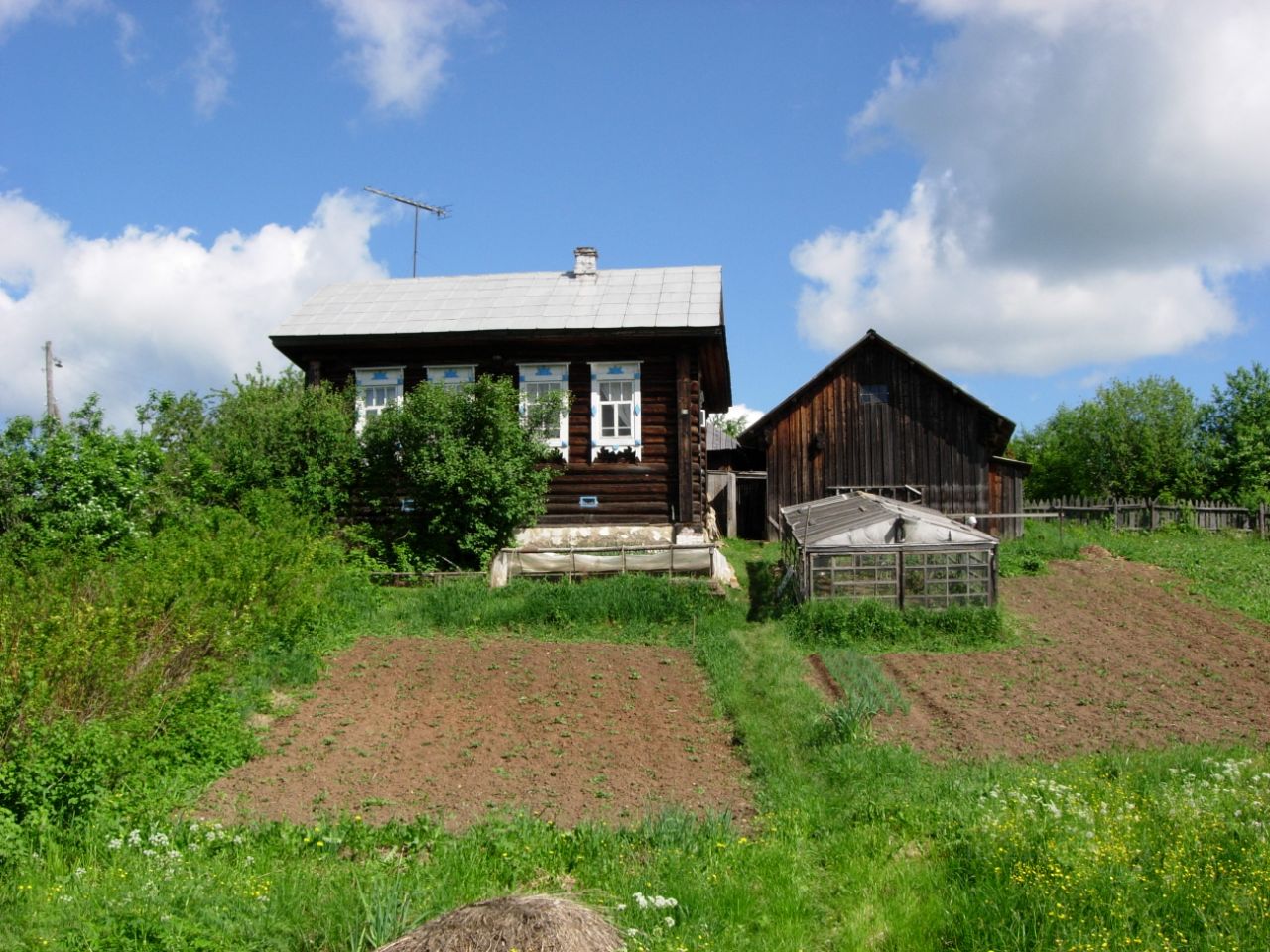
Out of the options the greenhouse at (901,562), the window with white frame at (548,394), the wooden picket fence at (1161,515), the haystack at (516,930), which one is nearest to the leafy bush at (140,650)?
the haystack at (516,930)

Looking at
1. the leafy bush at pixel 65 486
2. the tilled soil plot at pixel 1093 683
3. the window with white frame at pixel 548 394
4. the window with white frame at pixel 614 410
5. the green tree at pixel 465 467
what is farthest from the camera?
the window with white frame at pixel 614 410

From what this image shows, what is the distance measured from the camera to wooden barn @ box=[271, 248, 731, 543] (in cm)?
1942

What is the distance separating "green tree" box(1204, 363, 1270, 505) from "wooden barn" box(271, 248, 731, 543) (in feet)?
77.5

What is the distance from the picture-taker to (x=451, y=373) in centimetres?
2017

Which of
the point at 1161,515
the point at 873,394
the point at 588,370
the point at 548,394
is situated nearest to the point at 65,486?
the point at 548,394

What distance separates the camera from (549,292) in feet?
70.9

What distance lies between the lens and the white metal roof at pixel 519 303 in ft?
64.3

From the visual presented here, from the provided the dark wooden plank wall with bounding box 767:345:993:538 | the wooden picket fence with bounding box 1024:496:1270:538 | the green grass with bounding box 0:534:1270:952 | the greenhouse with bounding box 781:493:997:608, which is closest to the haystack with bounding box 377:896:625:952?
the green grass with bounding box 0:534:1270:952

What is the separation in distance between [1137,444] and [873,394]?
2553 cm

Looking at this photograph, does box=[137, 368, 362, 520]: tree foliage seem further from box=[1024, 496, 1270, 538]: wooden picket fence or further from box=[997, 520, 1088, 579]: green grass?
box=[1024, 496, 1270, 538]: wooden picket fence

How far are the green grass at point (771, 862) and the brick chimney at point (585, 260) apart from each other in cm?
1535

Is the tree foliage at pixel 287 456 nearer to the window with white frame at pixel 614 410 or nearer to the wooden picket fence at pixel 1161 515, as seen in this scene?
the window with white frame at pixel 614 410

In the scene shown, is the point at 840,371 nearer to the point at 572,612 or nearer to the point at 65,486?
the point at 572,612

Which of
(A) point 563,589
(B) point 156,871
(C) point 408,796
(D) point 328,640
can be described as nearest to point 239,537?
(D) point 328,640
